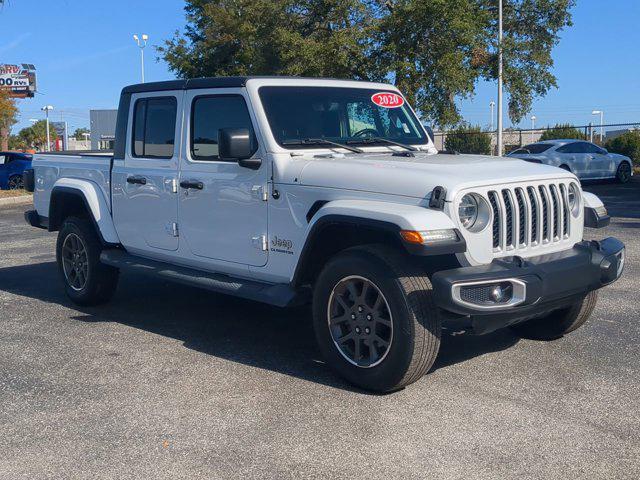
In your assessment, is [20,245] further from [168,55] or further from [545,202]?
[168,55]

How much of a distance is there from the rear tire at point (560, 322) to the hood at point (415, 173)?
102cm

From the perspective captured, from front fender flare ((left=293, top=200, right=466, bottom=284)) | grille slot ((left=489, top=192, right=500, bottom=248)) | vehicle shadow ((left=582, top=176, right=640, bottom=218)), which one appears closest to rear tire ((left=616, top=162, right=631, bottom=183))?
vehicle shadow ((left=582, top=176, right=640, bottom=218))

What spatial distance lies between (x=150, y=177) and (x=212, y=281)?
1.24 metres

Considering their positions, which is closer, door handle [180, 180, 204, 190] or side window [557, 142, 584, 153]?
door handle [180, 180, 204, 190]

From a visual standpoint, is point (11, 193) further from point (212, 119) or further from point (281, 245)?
point (281, 245)

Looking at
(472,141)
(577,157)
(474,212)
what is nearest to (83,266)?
(474,212)

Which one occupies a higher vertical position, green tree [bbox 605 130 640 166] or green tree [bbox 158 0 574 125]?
green tree [bbox 158 0 574 125]

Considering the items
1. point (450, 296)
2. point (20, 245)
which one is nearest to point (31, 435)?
point (450, 296)

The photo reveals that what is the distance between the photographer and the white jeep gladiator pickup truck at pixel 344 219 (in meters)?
4.54

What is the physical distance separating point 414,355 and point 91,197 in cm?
388

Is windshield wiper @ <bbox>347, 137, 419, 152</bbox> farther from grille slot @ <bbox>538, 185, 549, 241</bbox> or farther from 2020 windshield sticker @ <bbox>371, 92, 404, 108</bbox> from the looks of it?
grille slot @ <bbox>538, 185, 549, 241</bbox>

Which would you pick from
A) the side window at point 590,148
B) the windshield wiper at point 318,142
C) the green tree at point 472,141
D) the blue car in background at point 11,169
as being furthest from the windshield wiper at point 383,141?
the green tree at point 472,141

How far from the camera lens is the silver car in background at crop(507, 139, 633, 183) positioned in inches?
829

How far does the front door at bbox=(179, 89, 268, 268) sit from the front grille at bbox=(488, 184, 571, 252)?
1.67 meters
